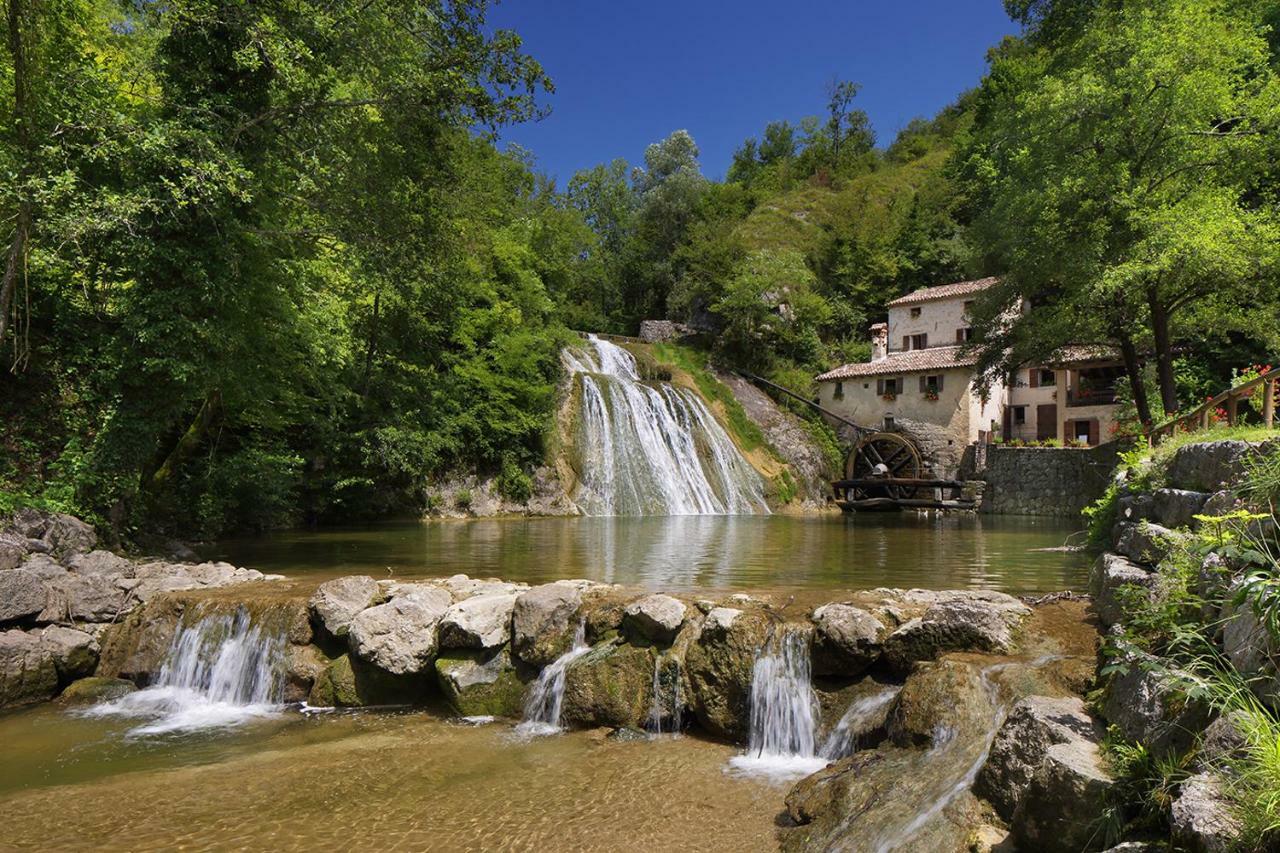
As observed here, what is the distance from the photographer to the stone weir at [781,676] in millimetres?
4023

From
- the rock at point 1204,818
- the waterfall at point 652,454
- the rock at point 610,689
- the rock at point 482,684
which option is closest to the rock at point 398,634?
the rock at point 482,684

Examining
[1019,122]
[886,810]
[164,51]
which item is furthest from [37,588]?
[1019,122]

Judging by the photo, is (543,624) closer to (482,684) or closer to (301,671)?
(482,684)

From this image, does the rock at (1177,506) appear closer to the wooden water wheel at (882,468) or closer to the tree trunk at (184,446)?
the tree trunk at (184,446)

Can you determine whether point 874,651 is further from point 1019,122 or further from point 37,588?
point 1019,122

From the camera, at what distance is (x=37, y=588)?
327 inches

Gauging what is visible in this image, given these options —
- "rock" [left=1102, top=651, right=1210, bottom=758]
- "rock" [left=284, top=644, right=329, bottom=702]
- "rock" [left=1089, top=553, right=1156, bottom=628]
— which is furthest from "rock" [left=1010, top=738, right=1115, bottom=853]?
"rock" [left=284, top=644, right=329, bottom=702]

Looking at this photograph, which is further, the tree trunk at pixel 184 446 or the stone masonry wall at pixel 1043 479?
the stone masonry wall at pixel 1043 479

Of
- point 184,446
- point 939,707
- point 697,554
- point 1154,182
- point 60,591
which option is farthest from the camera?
point 1154,182

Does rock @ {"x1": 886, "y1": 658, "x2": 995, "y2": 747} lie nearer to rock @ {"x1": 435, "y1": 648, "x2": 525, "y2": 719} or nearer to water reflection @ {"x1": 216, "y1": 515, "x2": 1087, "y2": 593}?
rock @ {"x1": 435, "y1": 648, "x2": 525, "y2": 719}

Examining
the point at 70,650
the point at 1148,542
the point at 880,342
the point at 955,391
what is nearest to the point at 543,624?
the point at 70,650

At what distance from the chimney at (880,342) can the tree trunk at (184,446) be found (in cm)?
3429

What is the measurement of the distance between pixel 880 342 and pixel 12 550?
3936cm

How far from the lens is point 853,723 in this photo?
582cm
